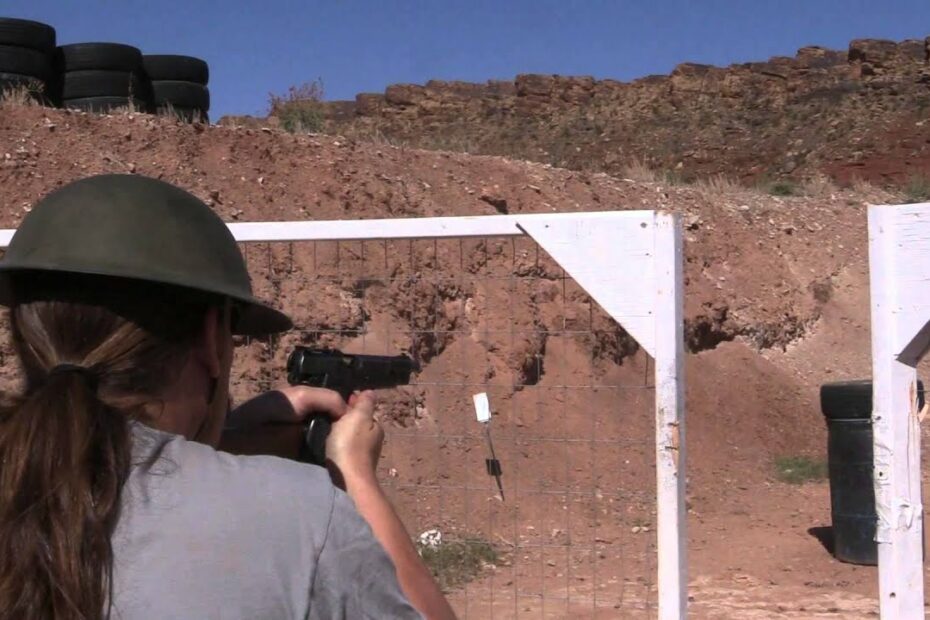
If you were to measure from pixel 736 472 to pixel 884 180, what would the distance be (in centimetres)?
1850

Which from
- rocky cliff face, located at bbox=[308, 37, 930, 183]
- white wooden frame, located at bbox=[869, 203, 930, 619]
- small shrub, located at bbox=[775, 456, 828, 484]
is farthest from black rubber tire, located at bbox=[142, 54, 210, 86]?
rocky cliff face, located at bbox=[308, 37, 930, 183]

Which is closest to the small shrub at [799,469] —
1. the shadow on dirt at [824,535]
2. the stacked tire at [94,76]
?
the shadow on dirt at [824,535]

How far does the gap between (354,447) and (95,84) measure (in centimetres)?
1214

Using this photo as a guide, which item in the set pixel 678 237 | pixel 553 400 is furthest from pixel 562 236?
pixel 553 400

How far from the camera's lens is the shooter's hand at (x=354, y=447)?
1.63 m

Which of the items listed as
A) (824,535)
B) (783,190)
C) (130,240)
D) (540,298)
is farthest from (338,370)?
(783,190)

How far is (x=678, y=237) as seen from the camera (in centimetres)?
325

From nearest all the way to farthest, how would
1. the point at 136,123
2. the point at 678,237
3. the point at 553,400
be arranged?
Result: the point at 678,237 → the point at 553,400 → the point at 136,123

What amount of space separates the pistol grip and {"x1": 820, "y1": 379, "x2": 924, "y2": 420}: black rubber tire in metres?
6.32

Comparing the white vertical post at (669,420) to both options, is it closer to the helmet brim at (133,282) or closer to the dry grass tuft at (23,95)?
the helmet brim at (133,282)

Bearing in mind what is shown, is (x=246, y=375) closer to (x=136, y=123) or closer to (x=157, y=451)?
(x=136, y=123)

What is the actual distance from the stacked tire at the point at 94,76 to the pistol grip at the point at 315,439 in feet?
38.3

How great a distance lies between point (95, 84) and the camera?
12789 mm

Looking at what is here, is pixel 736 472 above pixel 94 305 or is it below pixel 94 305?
below
